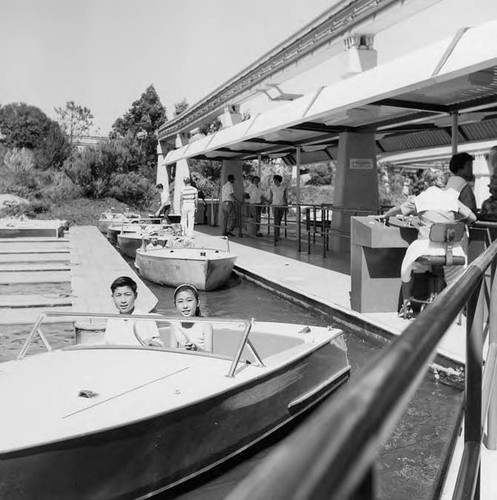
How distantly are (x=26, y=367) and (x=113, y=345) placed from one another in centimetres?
67

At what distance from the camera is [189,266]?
11.6 metres

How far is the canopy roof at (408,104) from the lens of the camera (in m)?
6.95

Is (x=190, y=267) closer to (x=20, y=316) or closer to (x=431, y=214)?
(x=20, y=316)

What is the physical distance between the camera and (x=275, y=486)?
1.76ft

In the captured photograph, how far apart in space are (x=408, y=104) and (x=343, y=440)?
10027 mm

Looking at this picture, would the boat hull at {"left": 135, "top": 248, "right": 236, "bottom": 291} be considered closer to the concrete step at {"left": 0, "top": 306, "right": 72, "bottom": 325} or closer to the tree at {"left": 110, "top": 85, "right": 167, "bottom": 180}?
the concrete step at {"left": 0, "top": 306, "right": 72, "bottom": 325}

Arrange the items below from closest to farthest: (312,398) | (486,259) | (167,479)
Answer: (486,259), (167,479), (312,398)

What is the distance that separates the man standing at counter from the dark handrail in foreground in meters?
6.43

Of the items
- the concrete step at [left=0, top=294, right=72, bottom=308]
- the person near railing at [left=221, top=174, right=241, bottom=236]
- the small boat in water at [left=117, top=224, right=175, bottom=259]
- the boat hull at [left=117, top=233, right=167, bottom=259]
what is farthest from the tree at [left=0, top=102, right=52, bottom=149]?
the concrete step at [left=0, top=294, right=72, bottom=308]

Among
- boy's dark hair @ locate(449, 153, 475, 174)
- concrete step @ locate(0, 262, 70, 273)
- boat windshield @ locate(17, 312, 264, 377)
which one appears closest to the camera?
boat windshield @ locate(17, 312, 264, 377)

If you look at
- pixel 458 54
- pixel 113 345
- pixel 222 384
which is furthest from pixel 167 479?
pixel 458 54

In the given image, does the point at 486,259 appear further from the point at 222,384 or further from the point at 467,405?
the point at 222,384

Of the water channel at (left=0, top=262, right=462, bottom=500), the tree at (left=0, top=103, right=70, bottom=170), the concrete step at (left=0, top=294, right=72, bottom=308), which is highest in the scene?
the tree at (left=0, top=103, right=70, bottom=170)

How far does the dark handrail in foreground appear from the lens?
1.79ft
